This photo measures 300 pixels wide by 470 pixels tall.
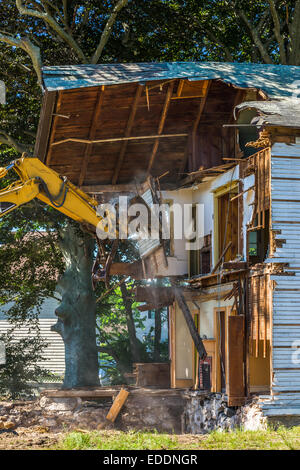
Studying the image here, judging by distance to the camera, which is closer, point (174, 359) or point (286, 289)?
point (286, 289)

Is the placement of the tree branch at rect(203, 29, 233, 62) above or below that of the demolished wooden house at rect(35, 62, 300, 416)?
above

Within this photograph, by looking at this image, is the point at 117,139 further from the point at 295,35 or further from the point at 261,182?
the point at 295,35

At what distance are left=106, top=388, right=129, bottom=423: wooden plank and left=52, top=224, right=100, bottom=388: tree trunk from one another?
23.9 feet

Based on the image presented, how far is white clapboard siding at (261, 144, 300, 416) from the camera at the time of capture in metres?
17.2

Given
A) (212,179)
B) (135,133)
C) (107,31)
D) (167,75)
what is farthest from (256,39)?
(167,75)

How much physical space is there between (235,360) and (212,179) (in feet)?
21.5

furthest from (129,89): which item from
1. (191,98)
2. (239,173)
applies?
(239,173)

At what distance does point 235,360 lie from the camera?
18562 millimetres

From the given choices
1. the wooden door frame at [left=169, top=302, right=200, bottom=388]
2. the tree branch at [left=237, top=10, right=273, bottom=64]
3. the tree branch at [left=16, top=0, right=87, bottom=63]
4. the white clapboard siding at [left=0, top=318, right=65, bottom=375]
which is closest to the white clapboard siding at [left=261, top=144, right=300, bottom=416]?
the wooden door frame at [left=169, top=302, right=200, bottom=388]

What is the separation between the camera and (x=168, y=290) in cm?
2466

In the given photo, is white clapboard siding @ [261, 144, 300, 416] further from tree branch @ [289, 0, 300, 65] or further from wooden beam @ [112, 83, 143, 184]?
tree branch @ [289, 0, 300, 65]

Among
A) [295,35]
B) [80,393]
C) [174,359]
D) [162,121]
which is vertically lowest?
[80,393]

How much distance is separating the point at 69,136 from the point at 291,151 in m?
7.52

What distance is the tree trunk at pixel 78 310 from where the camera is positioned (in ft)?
98.2
